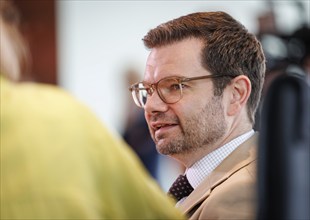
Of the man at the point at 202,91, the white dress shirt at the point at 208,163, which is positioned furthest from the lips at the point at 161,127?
the white dress shirt at the point at 208,163

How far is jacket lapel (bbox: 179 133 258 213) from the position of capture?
208 cm

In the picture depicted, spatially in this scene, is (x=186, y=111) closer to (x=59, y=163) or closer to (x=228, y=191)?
(x=228, y=191)

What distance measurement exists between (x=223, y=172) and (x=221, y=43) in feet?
1.23

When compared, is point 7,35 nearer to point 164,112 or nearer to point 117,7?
point 164,112

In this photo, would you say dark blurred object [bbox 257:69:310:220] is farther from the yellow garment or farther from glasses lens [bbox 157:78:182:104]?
glasses lens [bbox 157:78:182:104]

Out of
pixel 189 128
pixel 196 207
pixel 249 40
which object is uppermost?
pixel 249 40

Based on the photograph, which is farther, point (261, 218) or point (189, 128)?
point (189, 128)

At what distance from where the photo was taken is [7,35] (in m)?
1.33

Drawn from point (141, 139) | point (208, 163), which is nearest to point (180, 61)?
point (208, 163)

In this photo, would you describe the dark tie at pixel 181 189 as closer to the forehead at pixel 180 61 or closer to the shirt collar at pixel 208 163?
the shirt collar at pixel 208 163

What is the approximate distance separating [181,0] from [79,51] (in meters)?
0.92

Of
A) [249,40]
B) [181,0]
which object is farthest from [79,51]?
[249,40]

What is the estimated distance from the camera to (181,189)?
229cm

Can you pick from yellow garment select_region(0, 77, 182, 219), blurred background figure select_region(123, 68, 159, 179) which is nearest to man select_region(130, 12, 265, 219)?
yellow garment select_region(0, 77, 182, 219)
